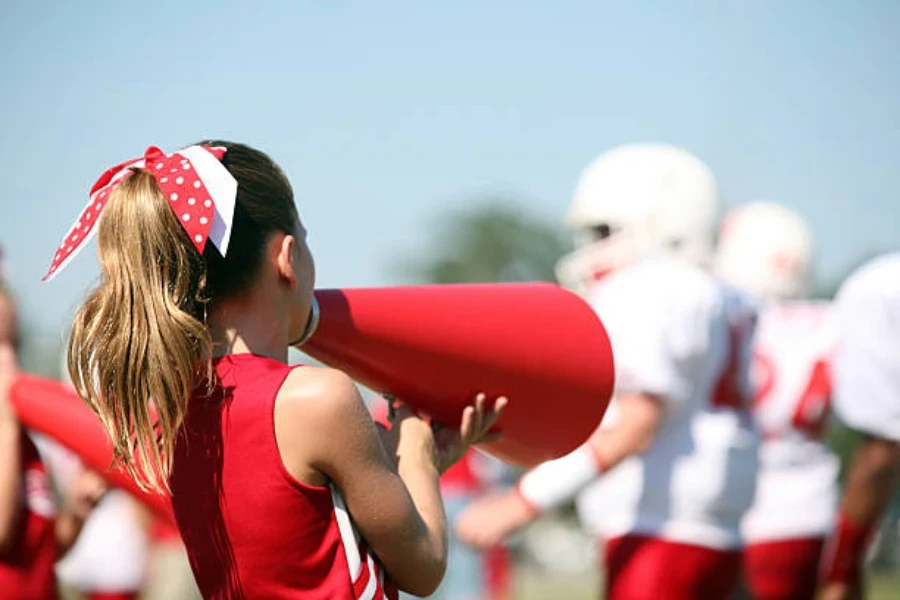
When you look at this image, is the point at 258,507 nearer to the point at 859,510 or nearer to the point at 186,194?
the point at 186,194

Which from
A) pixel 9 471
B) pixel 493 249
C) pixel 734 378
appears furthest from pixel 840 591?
pixel 493 249

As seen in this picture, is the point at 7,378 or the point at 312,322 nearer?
the point at 312,322

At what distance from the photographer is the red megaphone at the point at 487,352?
6.47ft

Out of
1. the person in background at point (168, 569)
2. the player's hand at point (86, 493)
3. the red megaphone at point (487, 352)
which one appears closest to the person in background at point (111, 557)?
the person in background at point (168, 569)

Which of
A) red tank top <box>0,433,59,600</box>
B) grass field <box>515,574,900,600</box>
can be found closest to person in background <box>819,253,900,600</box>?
red tank top <box>0,433,59,600</box>

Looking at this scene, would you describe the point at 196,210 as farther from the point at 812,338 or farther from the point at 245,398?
the point at 812,338

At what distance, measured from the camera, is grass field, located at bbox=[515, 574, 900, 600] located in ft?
39.8

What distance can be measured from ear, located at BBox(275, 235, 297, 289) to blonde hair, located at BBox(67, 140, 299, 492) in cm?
2

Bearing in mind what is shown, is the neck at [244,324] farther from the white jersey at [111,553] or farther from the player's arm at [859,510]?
the white jersey at [111,553]

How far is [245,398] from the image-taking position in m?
1.75

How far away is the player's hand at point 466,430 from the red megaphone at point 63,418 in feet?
2.94

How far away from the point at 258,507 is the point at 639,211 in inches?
94.7

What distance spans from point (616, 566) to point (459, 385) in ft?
5.54

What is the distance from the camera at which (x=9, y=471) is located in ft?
9.73
